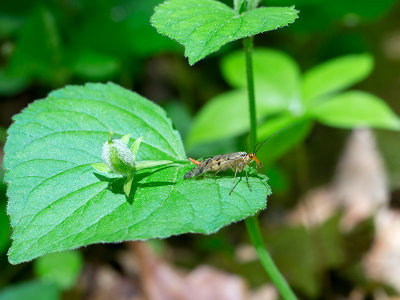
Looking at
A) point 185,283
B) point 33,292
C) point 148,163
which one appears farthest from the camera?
point 185,283

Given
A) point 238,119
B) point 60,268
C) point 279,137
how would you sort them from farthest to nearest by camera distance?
point 238,119 < point 60,268 < point 279,137

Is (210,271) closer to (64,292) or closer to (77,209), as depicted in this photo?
(64,292)

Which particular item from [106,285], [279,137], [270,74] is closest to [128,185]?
[279,137]

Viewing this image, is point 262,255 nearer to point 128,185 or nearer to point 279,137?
point 128,185

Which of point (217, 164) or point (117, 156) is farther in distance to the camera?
point (217, 164)

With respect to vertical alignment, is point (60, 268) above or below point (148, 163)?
below

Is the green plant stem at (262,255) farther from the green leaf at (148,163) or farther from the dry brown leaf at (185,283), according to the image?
the dry brown leaf at (185,283)

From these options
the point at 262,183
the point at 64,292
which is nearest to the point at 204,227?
the point at 262,183
